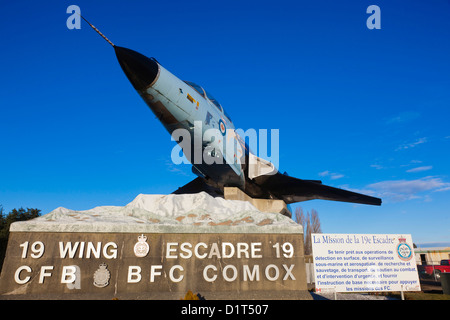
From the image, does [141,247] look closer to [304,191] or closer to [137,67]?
[137,67]

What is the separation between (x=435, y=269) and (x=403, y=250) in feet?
65.9

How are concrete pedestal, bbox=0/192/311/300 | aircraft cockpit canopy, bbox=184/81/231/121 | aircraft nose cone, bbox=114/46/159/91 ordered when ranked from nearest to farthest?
1. concrete pedestal, bbox=0/192/311/300
2. aircraft nose cone, bbox=114/46/159/91
3. aircraft cockpit canopy, bbox=184/81/231/121

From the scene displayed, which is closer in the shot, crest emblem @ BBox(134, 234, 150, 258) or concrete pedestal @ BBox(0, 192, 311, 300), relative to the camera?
concrete pedestal @ BBox(0, 192, 311, 300)

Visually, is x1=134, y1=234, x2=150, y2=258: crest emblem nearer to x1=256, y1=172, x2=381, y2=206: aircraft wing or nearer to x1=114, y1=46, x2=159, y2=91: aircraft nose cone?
x1=114, y1=46, x2=159, y2=91: aircraft nose cone

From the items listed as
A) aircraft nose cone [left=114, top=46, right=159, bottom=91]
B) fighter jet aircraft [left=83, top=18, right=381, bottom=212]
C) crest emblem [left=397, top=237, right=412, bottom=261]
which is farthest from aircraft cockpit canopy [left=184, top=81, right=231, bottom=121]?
crest emblem [left=397, top=237, right=412, bottom=261]

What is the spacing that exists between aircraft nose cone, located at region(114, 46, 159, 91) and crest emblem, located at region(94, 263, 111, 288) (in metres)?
5.51

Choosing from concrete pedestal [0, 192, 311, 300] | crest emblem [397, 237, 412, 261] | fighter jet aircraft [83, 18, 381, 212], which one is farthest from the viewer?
fighter jet aircraft [83, 18, 381, 212]

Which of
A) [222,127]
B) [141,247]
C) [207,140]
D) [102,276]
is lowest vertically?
[102,276]

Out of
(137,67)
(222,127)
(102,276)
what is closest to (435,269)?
(222,127)

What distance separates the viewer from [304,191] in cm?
1672

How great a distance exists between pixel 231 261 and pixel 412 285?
5154 mm

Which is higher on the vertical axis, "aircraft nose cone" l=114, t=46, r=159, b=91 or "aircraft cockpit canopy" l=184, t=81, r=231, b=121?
"aircraft cockpit canopy" l=184, t=81, r=231, b=121

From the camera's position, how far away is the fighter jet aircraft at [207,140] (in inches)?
341

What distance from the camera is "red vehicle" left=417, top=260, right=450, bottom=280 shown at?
70.3 feet
